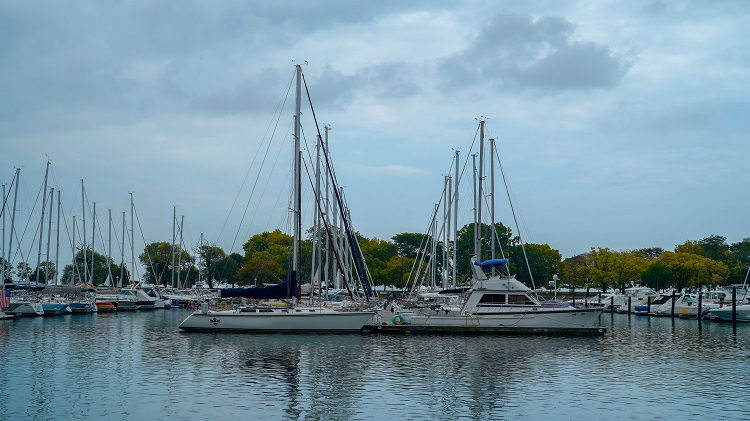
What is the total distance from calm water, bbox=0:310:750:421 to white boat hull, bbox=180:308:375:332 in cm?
90

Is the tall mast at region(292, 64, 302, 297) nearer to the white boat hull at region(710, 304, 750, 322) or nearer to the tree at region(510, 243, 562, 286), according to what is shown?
the white boat hull at region(710, 304, 750, 322)

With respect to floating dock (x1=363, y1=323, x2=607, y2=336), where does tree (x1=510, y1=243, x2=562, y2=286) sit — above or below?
above

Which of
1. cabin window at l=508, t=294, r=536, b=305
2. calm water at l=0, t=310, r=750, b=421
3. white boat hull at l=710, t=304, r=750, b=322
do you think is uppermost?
cabin window at l=508, t=294, r=536, b=305

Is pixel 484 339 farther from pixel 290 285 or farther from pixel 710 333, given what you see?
pixel 710 333

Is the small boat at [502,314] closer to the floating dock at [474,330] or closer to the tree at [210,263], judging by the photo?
the floating dock at [474,330]

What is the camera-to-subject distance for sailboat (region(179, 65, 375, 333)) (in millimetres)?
44312

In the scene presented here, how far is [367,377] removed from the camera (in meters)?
28.9

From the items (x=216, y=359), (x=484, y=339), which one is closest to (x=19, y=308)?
(x=216, y=359)

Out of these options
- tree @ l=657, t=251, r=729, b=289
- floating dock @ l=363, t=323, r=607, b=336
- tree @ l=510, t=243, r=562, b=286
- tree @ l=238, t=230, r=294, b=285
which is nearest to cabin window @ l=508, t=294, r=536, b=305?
floating dock @ l=363, t=323, r=607, b=336

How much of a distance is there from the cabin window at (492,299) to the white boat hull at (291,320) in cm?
707

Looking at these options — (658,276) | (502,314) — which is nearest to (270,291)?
(502,314)

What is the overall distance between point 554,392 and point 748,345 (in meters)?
23.2

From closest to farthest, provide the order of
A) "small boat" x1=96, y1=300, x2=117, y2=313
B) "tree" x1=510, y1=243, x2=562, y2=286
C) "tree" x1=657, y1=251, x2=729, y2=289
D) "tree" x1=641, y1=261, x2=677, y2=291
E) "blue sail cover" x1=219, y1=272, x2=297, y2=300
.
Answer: "blue sail cover" x1=219, y1=272, x2=297, y2=300 < "small boat" x1=96, y1=300, x2=117, y2=313 < "tree" x1=657, y1=251, x2=729, y2=289 < "tree" x1=641, y1=261, x2=677, y2=291 < "tree" x1=510, y1=243, x2=562, y2=286

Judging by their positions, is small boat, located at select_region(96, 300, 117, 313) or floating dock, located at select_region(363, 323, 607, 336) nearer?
floating dock, located at select_region(363, 323, 607, 336)
